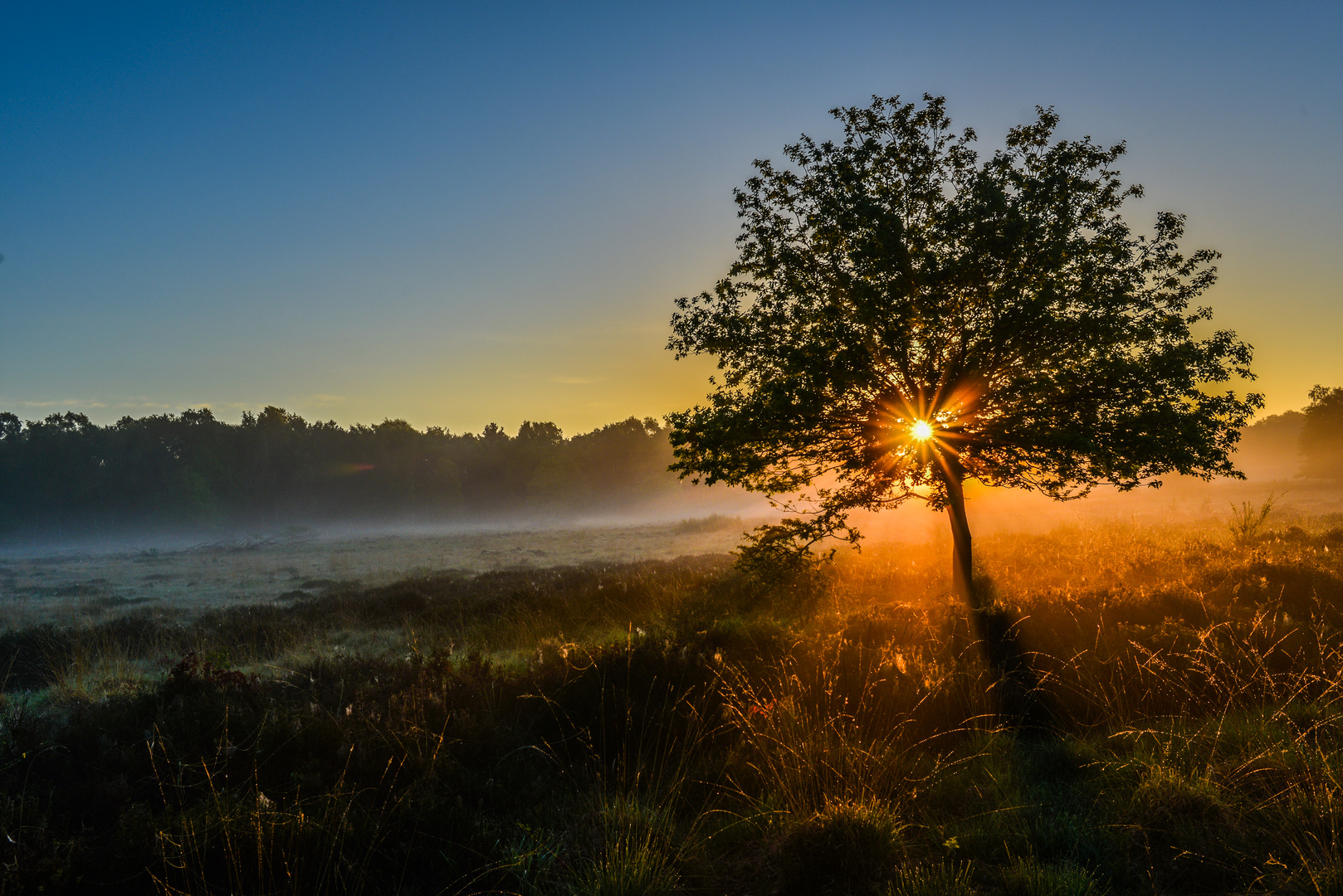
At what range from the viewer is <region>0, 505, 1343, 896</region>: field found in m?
3.58

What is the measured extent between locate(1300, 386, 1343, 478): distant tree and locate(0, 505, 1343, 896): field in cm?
7661

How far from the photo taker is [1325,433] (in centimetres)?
6619

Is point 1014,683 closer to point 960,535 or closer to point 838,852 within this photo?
point 838,852

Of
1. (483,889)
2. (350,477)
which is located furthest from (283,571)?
(350,477)

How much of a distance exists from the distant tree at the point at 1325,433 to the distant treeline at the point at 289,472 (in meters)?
71.7

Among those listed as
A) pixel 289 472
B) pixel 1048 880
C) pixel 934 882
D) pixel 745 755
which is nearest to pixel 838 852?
pixel 934 882

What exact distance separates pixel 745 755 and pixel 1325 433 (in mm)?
91503

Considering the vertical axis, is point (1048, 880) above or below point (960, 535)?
below

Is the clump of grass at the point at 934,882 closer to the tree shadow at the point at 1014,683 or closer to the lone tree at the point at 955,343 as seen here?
the tree shadow at the point at 1014,683

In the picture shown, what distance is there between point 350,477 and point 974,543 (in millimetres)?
88898

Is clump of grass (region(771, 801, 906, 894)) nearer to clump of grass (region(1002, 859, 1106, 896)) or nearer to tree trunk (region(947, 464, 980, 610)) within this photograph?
clump of grass (region(1002, 859, 1106, 896))

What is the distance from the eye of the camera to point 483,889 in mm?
3576

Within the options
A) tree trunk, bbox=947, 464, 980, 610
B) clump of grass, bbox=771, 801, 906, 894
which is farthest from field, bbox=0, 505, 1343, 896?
tree trunk, bbox=947, 464, 980, 610

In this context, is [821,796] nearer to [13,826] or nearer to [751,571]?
[13,826]
